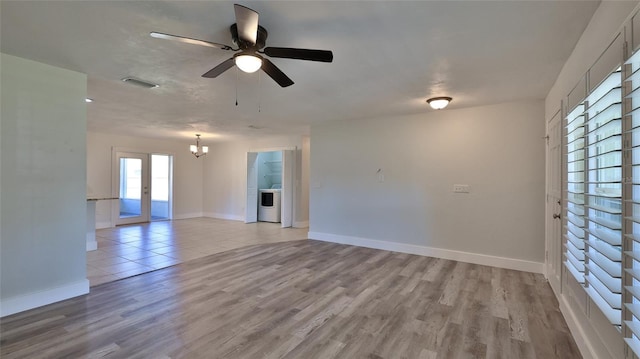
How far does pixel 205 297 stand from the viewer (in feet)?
9.95

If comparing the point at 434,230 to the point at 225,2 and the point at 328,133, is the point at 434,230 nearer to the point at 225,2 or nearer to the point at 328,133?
the point at 328,133

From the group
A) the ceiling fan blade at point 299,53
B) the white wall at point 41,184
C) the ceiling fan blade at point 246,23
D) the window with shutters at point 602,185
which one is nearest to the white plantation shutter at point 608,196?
the window with shutters at point 602,185

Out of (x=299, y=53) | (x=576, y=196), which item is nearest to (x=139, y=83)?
(x=299, y=53)

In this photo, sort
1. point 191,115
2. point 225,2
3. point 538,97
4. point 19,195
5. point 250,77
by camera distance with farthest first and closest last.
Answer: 1. point 191,115
2. point 538,97
3. point 250,77
4. point 19,195
5. point 225,2

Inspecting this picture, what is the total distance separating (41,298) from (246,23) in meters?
3.27

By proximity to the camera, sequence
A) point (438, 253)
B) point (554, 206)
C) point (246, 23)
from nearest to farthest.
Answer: point (246, 23) < point (554, 206) < point (438, 253)

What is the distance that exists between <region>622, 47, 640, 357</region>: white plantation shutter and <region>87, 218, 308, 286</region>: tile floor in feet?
15.0

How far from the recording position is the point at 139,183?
802 centimetres

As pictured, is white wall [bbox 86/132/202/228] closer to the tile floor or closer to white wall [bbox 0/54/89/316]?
the tile floor

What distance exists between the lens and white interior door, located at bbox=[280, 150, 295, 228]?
748 cm

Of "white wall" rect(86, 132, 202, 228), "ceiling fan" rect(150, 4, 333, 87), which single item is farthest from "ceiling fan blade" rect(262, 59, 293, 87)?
"white wall" rect(86, 132, 202, 228)

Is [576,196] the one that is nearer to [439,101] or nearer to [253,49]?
[439,101]

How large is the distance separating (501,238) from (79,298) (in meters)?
5.29

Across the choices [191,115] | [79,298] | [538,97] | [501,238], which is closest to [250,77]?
[191,115]
